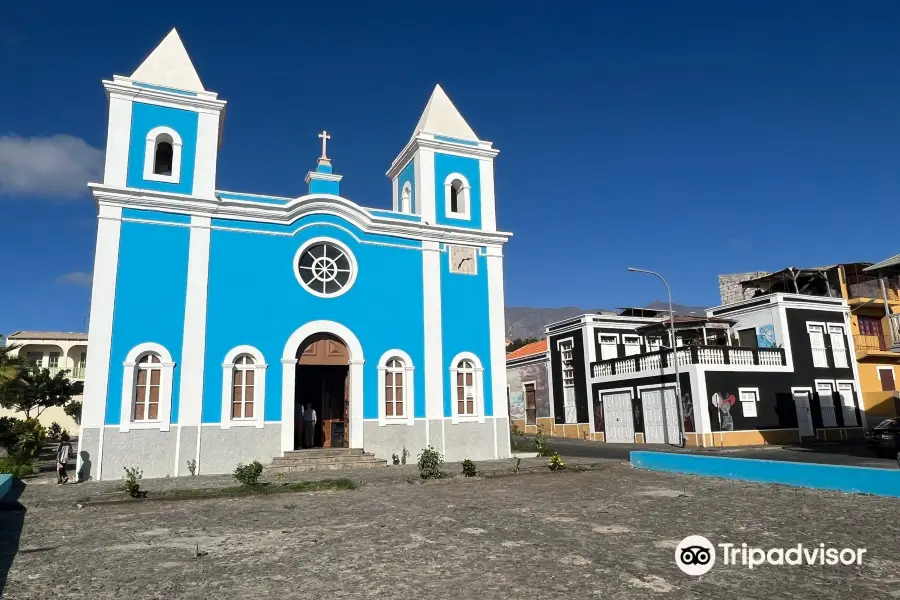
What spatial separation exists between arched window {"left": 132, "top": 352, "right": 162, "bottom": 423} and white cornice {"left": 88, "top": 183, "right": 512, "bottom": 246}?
4.33m

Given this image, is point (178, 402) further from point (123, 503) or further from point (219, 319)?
point (123, 503)

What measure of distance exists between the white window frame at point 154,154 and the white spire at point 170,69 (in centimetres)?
151

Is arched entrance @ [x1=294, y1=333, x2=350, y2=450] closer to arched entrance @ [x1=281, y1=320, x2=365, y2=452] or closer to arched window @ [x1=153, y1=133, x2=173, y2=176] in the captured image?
arched entrance @ [x1=281, y1=320, x2=365, y2=452]

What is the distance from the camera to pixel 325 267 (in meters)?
19.0

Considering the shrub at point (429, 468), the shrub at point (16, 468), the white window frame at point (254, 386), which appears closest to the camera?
the shrub at point (429, 468)

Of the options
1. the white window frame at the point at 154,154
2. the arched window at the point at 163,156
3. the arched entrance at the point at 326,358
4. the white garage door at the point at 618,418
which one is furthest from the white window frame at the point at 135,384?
the white garage door at the point at 618,418

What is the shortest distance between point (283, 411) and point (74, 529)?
8.64 metres

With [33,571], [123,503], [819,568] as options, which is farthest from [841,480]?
[123,503]

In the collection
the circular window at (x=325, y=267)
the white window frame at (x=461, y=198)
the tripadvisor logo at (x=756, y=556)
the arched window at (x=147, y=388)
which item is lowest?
the tripadvisor logo at (x=756, y=556)

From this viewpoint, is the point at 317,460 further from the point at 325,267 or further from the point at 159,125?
the point at 159,125

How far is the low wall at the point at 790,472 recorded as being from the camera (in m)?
10.1

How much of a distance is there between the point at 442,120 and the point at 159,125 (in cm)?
952

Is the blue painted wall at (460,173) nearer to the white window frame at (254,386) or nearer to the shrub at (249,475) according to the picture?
the white window frame at (254,386)

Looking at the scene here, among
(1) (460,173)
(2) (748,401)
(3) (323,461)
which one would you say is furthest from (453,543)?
(2) (748,401)
